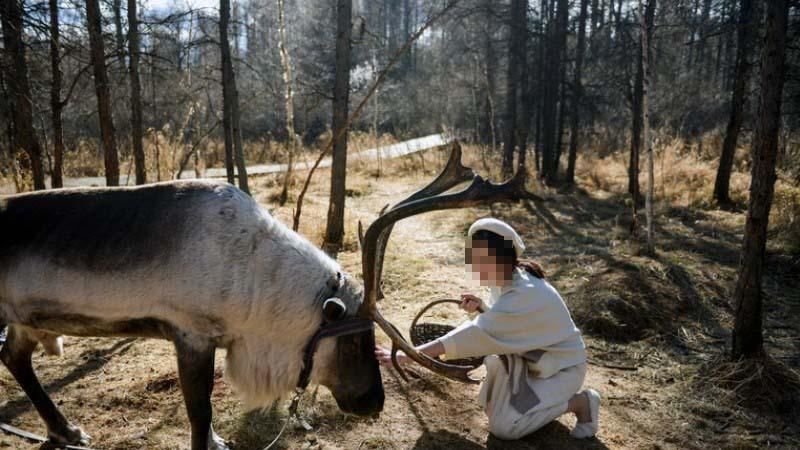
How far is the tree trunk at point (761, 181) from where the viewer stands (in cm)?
400

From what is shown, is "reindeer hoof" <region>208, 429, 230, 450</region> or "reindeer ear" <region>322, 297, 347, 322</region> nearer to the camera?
"reindeer ear" <region>322, 297, 347, 322</region>

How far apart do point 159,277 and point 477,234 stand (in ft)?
5.69

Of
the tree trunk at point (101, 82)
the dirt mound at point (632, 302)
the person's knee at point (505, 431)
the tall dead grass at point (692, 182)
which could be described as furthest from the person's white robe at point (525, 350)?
the tall dead grass at point (692, 182)

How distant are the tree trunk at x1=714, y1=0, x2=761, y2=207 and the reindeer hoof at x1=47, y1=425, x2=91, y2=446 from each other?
34.8 feet

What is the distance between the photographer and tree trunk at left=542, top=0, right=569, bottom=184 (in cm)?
1350

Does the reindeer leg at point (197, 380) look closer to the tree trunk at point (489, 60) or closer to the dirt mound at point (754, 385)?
the dirt mound at point (754, 385)

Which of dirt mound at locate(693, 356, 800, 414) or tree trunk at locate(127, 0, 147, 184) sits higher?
tree trunk at locate(127, 0, 147, 184)

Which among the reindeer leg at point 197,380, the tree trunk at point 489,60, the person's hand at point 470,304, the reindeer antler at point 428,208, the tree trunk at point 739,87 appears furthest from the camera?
the tree trunk at point 489,60

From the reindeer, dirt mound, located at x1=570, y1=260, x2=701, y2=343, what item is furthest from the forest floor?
the reindeer

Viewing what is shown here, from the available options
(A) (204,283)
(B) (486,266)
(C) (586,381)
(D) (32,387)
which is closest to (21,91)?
(D) (32,387)

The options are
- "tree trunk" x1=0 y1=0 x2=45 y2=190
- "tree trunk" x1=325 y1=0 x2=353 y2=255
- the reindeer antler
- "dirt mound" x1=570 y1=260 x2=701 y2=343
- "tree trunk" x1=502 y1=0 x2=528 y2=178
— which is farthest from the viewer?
"tree trunk" x1=502 y1=0 x2=528 y2=178

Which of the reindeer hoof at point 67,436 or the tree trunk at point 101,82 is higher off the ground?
the tree trunk at point 101,82

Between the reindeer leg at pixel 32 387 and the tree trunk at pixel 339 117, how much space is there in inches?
174

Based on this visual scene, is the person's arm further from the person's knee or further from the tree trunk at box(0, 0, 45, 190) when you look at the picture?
the tree trunk at box(0, 0, 45, 190)
